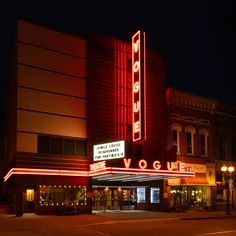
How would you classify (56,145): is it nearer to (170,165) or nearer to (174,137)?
(170,165)

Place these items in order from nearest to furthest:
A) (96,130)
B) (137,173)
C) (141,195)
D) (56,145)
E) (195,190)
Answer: (137,173) → (56,145) → (96,130) → (141,195) → (195,190)

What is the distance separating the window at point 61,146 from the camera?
38.7m

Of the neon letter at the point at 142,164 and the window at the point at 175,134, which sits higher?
the window at the point at 175,134

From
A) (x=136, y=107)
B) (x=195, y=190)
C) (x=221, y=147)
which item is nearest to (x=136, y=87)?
(x=136, y=107)

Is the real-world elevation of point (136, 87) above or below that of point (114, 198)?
above

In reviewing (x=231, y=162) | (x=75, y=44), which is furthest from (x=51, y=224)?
(x=231, y=162)

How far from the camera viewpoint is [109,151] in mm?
38781

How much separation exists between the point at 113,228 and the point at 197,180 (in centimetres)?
2063

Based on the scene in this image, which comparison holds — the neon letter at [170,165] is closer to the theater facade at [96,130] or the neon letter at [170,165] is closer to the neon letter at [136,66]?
the theater facade at [96,130]

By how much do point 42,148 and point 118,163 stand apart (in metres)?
6.13

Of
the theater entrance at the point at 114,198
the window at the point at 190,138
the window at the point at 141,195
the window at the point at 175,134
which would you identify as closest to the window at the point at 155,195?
the window at the point at 141,195

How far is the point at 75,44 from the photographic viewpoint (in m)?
41.3

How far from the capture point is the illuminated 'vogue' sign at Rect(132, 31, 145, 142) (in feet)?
133

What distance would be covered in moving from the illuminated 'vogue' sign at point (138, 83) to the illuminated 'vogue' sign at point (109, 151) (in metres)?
2.62
